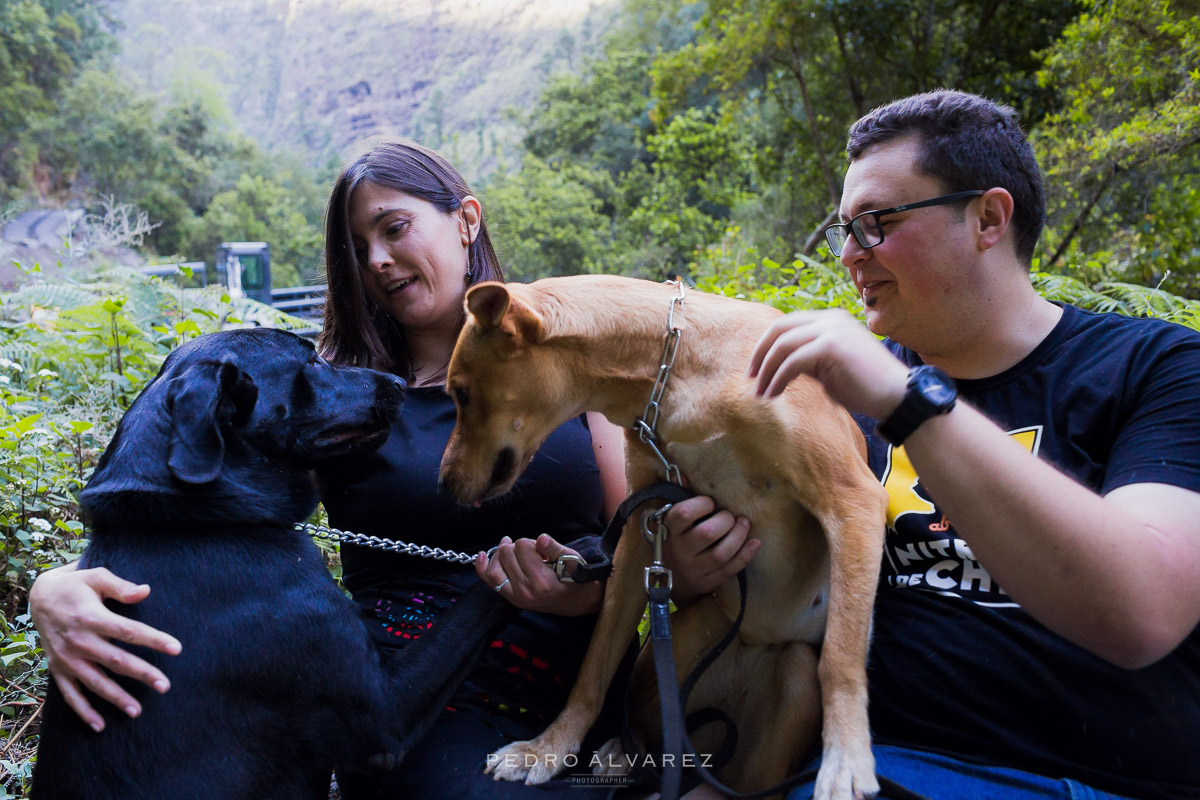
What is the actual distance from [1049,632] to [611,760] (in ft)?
3.76

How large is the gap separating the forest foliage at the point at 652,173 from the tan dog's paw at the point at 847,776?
7.86 ft

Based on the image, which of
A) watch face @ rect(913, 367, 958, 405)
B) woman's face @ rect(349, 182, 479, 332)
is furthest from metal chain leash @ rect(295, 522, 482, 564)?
watch face @ rect(913, 367, 958, 405)

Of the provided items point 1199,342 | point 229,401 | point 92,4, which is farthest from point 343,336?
point 92,4

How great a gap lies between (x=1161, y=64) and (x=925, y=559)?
7.15 m

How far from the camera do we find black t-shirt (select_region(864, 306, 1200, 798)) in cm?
167

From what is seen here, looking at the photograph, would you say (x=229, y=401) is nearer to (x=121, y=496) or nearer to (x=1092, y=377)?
(x=121, y=496)

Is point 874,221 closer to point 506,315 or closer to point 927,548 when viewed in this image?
point 927,548

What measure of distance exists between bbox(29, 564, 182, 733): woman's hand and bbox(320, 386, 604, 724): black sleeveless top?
2.18 ft

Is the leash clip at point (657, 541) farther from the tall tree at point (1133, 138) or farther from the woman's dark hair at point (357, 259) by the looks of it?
the tall tree at point (1133, 138)

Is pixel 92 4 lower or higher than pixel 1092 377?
higher

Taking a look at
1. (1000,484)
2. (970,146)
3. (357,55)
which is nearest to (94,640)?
(1000,484)

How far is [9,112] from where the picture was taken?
29781 mm

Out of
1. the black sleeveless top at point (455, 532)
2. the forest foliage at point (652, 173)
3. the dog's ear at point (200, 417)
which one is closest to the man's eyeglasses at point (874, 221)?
the black sleeveless top at point (455, 532)

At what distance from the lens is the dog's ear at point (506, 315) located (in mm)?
1987
